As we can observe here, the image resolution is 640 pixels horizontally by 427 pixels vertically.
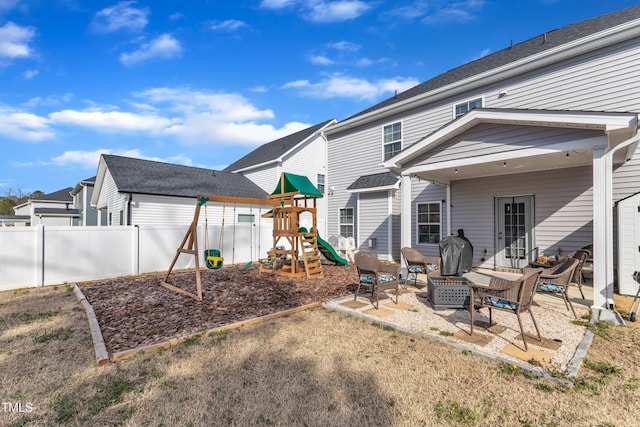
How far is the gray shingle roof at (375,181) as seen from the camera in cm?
1110

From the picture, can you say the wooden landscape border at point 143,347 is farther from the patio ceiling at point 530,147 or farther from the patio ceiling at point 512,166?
the patio ceiling at point 512,166

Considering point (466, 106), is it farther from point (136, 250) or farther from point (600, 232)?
point (136, 250)

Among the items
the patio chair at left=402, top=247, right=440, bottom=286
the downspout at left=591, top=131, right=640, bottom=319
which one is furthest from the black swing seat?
the downspout at left=591, top=131, right=640, bottom=319

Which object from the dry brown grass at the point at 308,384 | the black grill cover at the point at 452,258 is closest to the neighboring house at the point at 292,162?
the black grill cover at the point at 452,258

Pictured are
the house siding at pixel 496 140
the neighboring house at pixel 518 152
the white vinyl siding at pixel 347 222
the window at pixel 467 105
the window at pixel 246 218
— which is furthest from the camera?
the window at pixel 246 218

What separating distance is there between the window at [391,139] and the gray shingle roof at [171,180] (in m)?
9.21

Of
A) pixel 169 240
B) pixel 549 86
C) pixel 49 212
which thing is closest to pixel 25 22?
pixel 169 240

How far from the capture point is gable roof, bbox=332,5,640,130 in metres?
8.05

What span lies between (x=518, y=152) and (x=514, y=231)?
3.99 m

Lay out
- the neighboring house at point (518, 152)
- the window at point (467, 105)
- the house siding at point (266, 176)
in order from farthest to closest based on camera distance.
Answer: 1. the house siding at point (266, 176)
2. the window at point (467, 105)
3. the neighboring house at point (518, 152)

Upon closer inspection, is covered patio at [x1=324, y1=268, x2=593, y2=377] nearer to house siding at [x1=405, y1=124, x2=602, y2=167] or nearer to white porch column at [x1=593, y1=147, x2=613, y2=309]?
white porch column at [x1=593, y1=147, x2=613, y2=309]

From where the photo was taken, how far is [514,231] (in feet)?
29.5

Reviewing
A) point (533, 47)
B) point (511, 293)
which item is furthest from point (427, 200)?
point (511, 293)

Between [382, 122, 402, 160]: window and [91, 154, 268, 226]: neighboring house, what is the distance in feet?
27.4
